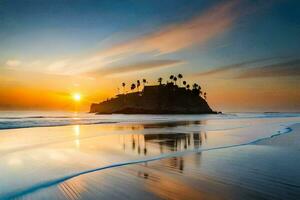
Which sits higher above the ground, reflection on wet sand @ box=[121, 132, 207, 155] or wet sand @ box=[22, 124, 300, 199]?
reflection on wet sand @ box=[121, 132, 207, 155]

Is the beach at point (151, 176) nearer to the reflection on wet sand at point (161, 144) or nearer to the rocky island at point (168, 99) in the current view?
the reflection on wet sand at point (161, 144)

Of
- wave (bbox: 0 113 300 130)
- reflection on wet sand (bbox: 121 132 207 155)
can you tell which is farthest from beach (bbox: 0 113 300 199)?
wave (bbox: 0 113 300 130)

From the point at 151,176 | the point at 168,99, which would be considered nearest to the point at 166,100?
the point at 168,99

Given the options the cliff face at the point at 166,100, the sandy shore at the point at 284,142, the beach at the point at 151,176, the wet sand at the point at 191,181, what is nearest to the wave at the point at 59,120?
the beach at the point at 151,176

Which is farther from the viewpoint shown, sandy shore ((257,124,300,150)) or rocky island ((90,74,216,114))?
rocky island ((90,74,216,114))

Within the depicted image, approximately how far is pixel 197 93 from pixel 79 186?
182969 millimetres

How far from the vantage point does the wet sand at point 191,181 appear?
236 inches

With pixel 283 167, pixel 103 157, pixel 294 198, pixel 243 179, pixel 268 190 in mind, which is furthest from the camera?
pixel 103 157

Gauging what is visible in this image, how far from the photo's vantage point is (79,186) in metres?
6.82

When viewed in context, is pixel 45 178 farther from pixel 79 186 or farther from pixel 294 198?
pixel 294 198

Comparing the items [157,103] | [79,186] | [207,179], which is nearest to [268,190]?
[207,179]

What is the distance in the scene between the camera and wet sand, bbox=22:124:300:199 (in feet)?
19.7

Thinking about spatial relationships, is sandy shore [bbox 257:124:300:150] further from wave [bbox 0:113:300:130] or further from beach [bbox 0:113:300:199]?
wave [bbox 0:113:300:130]

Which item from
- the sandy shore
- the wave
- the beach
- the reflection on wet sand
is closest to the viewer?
the beach
